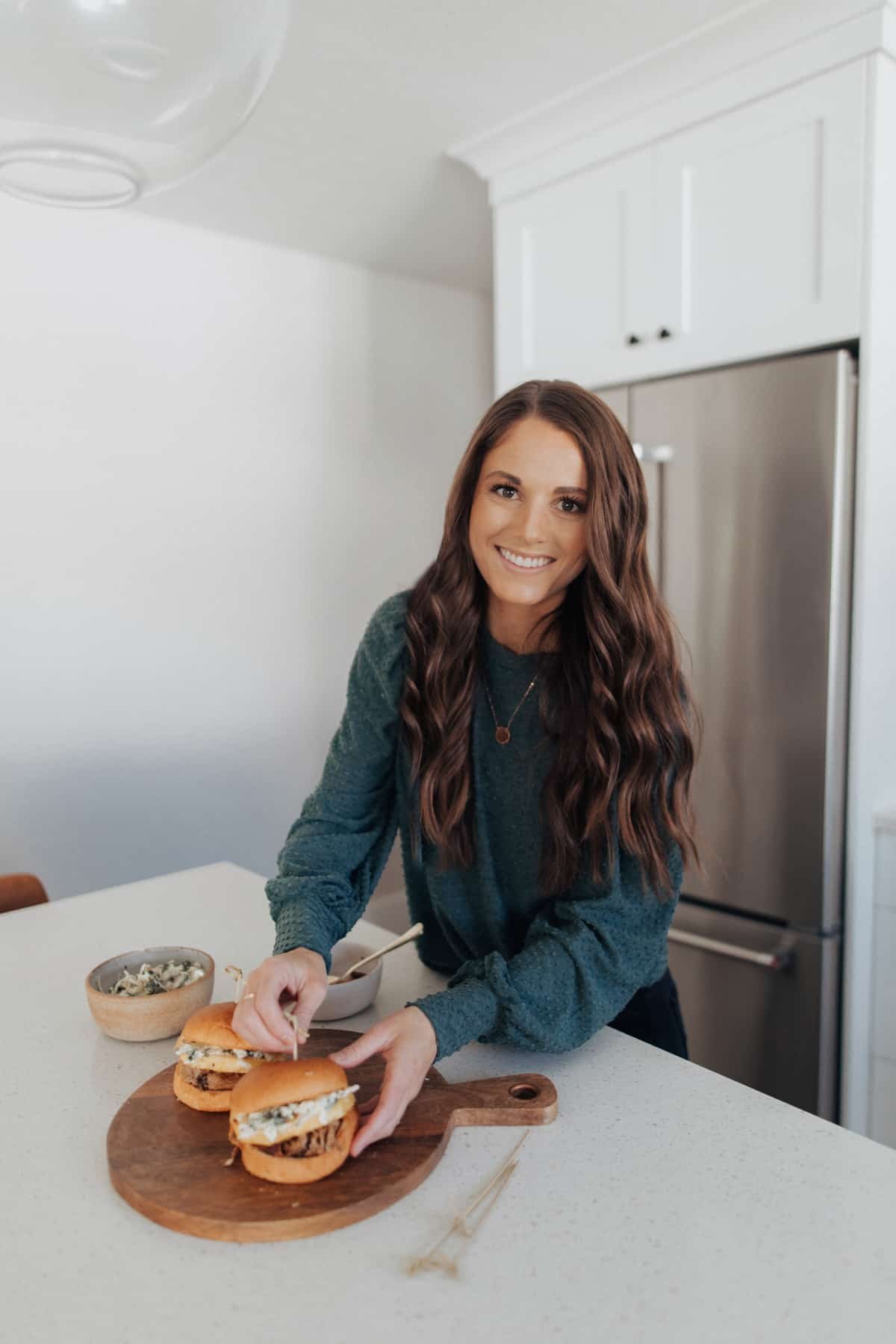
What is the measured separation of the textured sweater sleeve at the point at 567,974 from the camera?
3.34 ft

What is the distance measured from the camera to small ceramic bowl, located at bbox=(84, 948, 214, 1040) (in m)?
1.08

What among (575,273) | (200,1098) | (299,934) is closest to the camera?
(200,1098)

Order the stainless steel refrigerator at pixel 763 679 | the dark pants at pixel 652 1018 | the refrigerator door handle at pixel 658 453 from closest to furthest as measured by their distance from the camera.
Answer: the dark pants at pixel 652 1018 → the stainless steel refrigerator at pixel 763 679 → the refrigerator door handle at pixel 658 453

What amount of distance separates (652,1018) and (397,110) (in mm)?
1914

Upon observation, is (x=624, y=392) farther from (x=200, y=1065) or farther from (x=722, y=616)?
(x=200, y=1065)

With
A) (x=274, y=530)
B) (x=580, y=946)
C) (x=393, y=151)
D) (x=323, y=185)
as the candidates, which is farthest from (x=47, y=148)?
(x=274, y=530)

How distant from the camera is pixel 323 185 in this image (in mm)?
2543

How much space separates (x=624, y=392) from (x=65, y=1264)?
1966 mm

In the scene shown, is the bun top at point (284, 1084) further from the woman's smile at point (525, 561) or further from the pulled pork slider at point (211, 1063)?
the woman's smile at point (525, 561)

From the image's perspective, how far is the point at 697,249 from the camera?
2.08 m

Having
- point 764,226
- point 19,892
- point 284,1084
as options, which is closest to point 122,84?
point 284,1084

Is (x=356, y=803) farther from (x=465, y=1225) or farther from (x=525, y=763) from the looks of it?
(x=465, y=1225)

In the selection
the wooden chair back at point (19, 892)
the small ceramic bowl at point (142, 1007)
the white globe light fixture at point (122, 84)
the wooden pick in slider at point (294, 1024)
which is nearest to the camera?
the white globe light fixture at point (122, 84)

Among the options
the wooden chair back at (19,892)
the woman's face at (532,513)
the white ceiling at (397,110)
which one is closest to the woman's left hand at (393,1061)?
A: the woman's face at (532,513)
